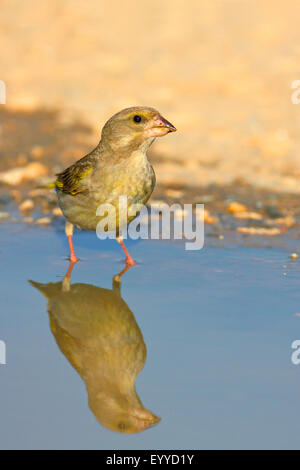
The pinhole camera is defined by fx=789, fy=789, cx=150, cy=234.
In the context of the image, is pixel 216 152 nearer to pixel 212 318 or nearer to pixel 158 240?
pixel 158 240

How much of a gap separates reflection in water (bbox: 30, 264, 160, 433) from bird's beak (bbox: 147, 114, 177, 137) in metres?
1.20

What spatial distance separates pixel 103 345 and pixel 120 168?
1957 millimetres

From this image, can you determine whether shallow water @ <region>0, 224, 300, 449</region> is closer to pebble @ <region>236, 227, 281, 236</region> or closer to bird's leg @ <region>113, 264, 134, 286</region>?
bird's leg @ <region>113, 264, 134, 286</region>

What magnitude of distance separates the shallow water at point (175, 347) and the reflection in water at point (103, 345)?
0.20 ft

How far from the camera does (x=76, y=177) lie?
684 centimetres

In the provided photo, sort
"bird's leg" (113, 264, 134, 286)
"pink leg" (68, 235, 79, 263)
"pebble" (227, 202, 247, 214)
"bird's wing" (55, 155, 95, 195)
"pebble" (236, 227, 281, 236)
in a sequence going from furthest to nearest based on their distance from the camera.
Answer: "pebble" (227, 202, 247, 214) < "pebble" (236, 227, 281, 236) < "pink leg" (68, 235, 79, 263) < "bird's wing" (55, 155, 95, 195) < "bird's leg" (113, 264, 134, 286)

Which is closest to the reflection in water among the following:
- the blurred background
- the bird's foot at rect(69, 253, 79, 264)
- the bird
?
the bird's foot at rect(69, 253, 79, 264)

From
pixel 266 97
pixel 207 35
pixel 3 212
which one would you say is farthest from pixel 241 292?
pixel 207 35

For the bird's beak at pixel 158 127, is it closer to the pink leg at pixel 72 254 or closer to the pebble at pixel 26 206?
the pink leg at pixel 72 254

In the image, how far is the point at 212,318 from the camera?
5.45 metres

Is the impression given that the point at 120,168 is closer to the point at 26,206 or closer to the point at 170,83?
the point at 26,206

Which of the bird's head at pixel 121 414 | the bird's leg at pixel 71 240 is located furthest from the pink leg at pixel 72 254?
the bird's head at pixel 121 414

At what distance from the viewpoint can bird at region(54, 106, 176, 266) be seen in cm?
653

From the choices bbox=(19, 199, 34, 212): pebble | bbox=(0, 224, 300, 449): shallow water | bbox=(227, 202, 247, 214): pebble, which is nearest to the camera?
bbox=(0, 224, 300, 449): shallow water
